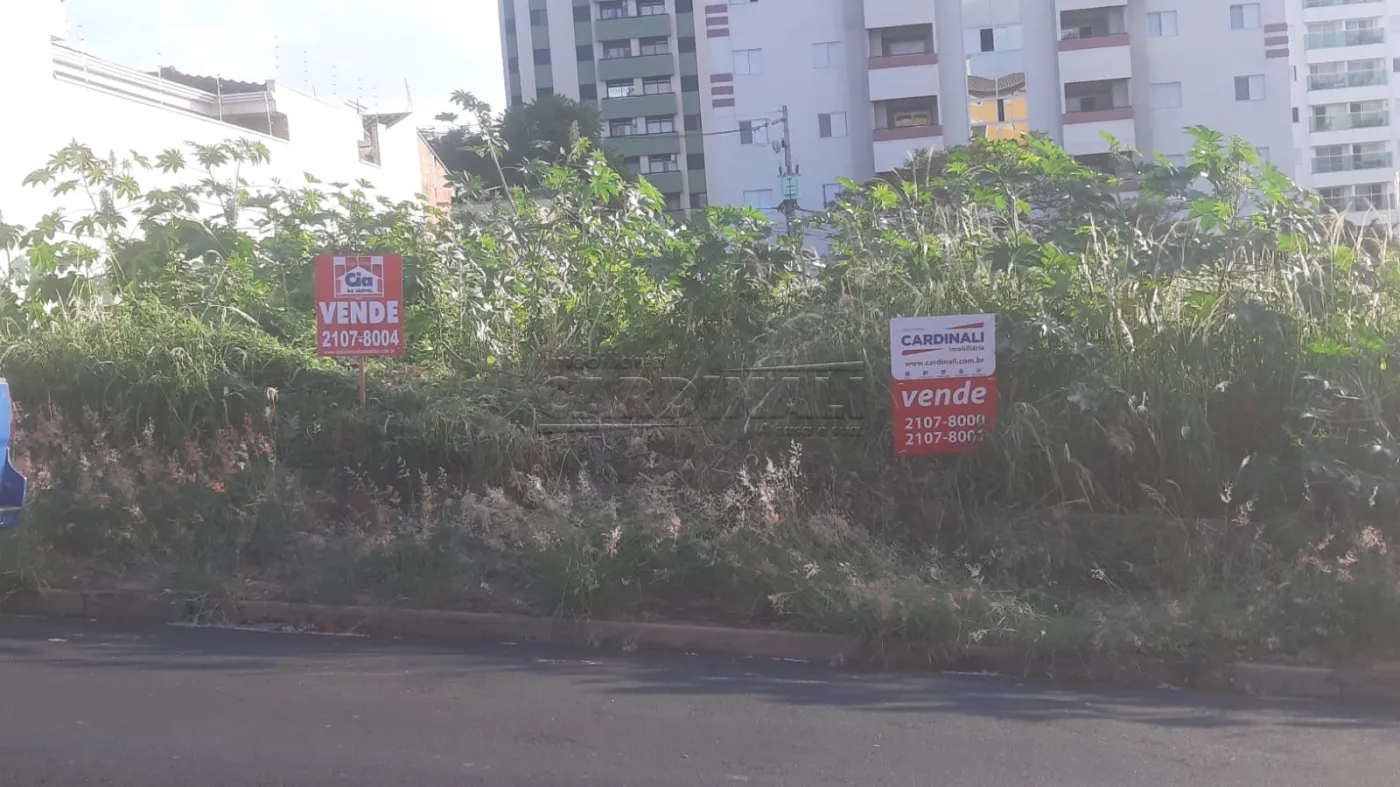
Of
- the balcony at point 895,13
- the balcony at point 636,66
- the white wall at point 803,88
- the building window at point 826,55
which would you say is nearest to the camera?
the balcony at point 895,13

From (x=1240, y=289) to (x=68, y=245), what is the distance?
10263 millimetres

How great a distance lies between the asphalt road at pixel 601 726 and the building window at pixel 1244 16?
4515 cm

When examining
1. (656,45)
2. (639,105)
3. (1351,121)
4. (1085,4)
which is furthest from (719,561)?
(656,45)

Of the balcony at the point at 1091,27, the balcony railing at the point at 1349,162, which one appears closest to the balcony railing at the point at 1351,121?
the balcony railing at the point at 1349,162

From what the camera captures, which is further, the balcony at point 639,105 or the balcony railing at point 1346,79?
the balcony at point 639,105

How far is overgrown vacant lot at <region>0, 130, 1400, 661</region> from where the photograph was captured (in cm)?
757

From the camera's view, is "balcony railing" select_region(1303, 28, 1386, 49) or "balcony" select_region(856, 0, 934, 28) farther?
"balcony railing" select_region(1303, 28, 1386, 49)

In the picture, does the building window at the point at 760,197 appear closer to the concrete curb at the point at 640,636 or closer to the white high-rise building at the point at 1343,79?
the white high-rise building at the point at 1343,79

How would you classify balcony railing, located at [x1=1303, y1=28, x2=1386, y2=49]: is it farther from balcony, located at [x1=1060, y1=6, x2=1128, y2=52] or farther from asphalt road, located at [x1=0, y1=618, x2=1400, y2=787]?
asphalt road, located at [x1=0, y1=618, x2=1400, y2=787]

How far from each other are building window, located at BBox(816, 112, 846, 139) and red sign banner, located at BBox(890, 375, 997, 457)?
40.5 meters

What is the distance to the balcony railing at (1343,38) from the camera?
Answer: 65812 millimetres

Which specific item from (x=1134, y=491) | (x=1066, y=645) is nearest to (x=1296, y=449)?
(x=1134, y=491)

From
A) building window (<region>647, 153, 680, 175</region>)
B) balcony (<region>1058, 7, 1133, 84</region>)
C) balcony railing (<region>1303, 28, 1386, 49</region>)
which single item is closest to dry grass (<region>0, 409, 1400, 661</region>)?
balcony (<region>1058, 7, 1133, 84</region>)

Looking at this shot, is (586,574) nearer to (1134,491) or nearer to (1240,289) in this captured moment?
(1134,491)
